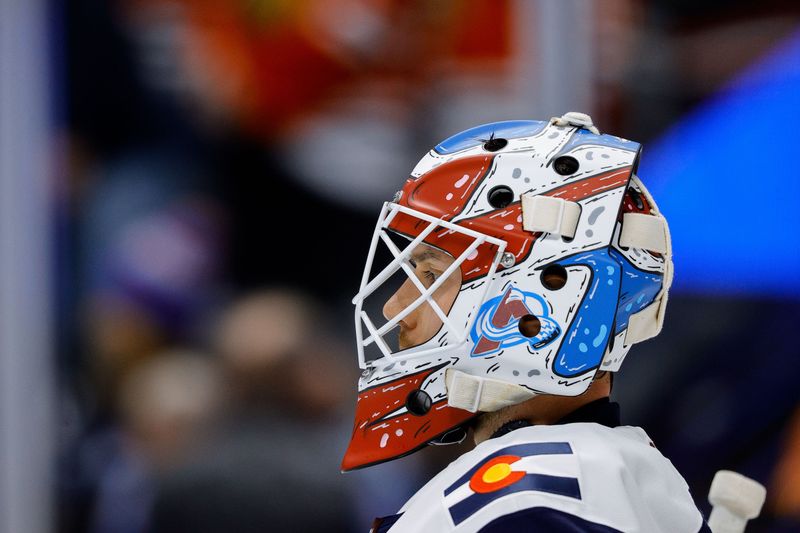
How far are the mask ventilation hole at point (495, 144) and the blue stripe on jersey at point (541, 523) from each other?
1.76ft

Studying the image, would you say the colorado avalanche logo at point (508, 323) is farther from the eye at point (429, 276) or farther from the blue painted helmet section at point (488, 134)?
the blue painted helmet section at point (488, 134)

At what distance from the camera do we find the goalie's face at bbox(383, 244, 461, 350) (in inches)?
54.0

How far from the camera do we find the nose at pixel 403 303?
1.41 meters

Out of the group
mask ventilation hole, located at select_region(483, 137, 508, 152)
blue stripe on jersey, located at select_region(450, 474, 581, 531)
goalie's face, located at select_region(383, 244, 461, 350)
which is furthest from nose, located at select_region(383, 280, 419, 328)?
blue stripe on jersey, located at select_region(450, 474, 581, 531)

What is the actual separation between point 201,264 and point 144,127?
1.50ft

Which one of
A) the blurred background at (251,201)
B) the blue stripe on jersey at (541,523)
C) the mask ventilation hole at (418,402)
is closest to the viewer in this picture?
the blue stripe on jersey at (541,523)

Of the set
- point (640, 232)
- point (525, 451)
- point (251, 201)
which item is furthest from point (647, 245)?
point (251, 201)

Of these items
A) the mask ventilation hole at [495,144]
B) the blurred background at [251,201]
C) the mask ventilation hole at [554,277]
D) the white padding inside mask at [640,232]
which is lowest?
the blurred background at [251,201]

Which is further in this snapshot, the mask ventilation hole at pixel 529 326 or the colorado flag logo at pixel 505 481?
the mask ventilation hole at pixel 529 326

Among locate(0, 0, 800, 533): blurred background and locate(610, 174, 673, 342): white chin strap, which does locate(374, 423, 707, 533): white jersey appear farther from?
locate(0, 0, 800, 533): blurred background

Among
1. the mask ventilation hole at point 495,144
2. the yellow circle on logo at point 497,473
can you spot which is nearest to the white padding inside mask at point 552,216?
the mask ventilation hole at point 495,144

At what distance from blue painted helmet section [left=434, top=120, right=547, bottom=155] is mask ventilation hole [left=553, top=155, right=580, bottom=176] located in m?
0.07

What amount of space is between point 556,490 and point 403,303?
402mm

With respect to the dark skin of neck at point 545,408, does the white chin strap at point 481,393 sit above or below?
above
